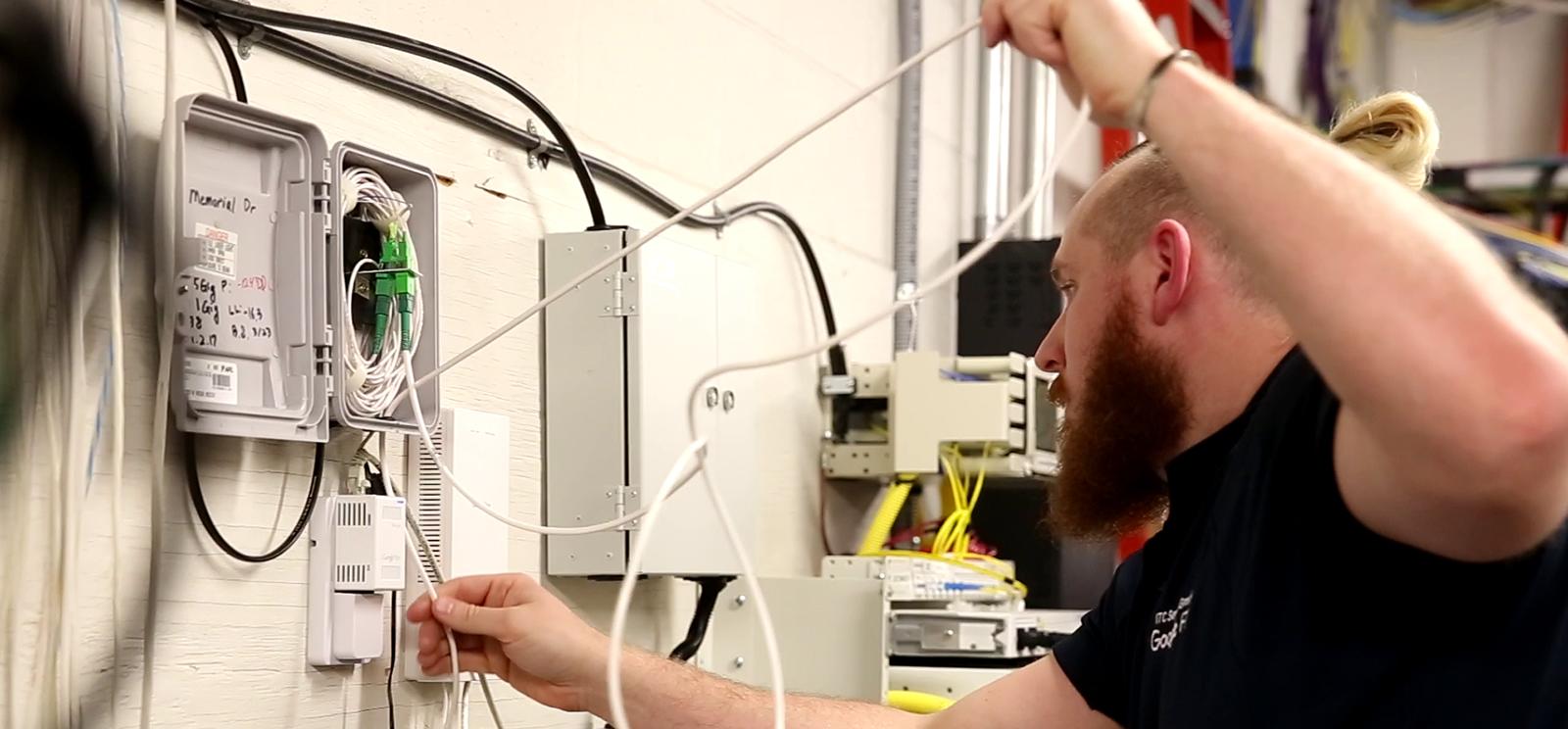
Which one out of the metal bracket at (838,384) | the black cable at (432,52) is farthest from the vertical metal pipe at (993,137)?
the black cable at (432,52)

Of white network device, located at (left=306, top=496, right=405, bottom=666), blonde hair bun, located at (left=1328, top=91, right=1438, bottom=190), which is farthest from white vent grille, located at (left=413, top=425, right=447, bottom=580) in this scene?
blonde hair bun, located at (left=1328, top=91, right=1438, bottom=190)

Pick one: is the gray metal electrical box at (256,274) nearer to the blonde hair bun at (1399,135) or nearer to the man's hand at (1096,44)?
the man's hand at (1096,44)

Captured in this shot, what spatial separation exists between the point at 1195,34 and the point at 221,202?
339 centimetres

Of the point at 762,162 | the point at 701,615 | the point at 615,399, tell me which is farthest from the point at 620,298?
the point at 762,162

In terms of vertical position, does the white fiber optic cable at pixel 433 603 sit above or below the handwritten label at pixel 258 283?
below

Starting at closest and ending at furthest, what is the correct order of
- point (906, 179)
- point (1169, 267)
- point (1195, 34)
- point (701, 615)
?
point (1169, 267), point (701, 615), point (906, 179), point (1195, 34)

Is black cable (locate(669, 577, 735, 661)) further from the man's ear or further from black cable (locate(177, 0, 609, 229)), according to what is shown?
the man's ear

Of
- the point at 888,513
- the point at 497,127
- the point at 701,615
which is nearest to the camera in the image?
the point at 497,127

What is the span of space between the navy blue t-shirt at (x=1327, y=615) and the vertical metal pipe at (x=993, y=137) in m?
2.00

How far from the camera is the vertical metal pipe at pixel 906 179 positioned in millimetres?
2742

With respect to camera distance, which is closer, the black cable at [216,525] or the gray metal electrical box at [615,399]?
the black cable at [216,525]

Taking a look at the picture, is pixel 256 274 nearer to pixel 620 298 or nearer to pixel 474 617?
pixel 474 617

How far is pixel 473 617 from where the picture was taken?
1418 millimetres

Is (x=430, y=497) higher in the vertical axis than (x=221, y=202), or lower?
lower
